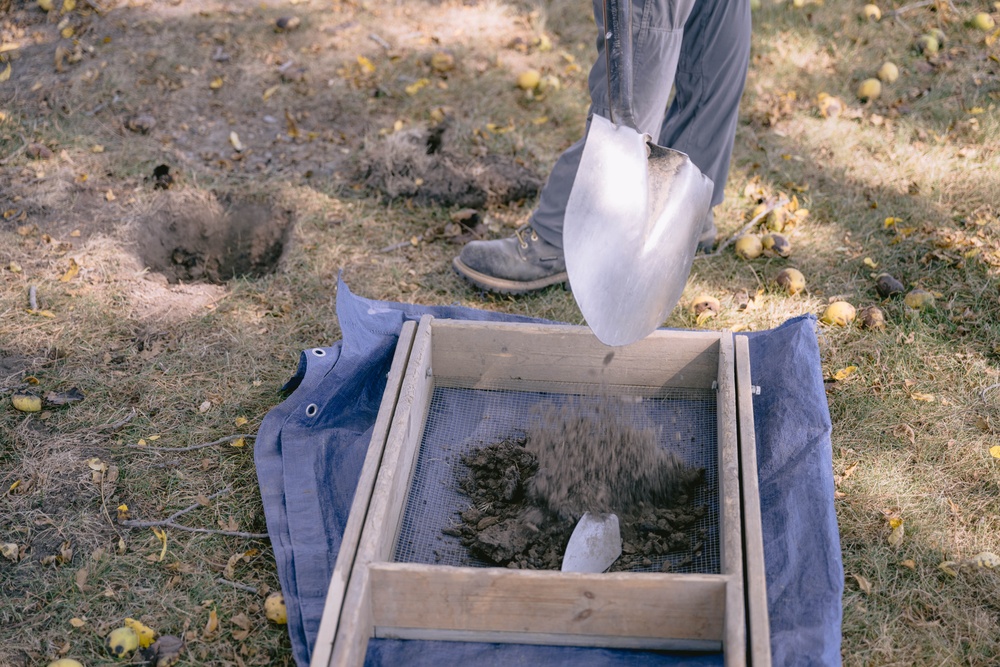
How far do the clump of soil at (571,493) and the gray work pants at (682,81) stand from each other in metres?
0.98

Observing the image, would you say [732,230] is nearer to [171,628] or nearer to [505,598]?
[505,598]

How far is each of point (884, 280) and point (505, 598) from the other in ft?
7.11

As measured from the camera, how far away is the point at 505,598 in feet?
6.29

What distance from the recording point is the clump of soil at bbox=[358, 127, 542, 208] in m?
3.78

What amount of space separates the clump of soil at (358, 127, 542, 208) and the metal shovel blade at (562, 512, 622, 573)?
1.89 metres

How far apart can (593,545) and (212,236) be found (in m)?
2.30

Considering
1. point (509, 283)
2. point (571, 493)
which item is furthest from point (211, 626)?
point (509, 283)

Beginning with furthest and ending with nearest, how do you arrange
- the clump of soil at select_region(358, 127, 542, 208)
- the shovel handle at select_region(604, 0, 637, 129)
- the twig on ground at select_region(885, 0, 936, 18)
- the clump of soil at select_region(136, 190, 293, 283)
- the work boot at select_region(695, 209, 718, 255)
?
Answer: the twig on ground at select_region(885, 0, 936, 18) < the clump of soil at select_region(358, 127, 542, 208) < the clump of soil at select_region(136, 190, 293, 283) < the work boot at select_region(695, 209, 718, 255) < the shovel handle at select_region(604, 0, 637, 129)

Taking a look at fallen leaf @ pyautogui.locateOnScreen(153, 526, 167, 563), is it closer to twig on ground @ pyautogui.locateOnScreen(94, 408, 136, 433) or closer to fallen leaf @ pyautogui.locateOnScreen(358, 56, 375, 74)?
twig on ground @ pyautogui.locateOnScreen(94, 408, 136, 433)

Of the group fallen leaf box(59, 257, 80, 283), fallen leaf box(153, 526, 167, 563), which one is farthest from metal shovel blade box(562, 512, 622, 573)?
fallen leaf box(59, 257, 80, 283)

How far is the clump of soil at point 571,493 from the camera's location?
7.34 feet

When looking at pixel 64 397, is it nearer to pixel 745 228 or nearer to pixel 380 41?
pixel 745 228

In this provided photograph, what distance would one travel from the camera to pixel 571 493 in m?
2.36

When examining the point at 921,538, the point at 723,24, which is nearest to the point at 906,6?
the point at 723,24
